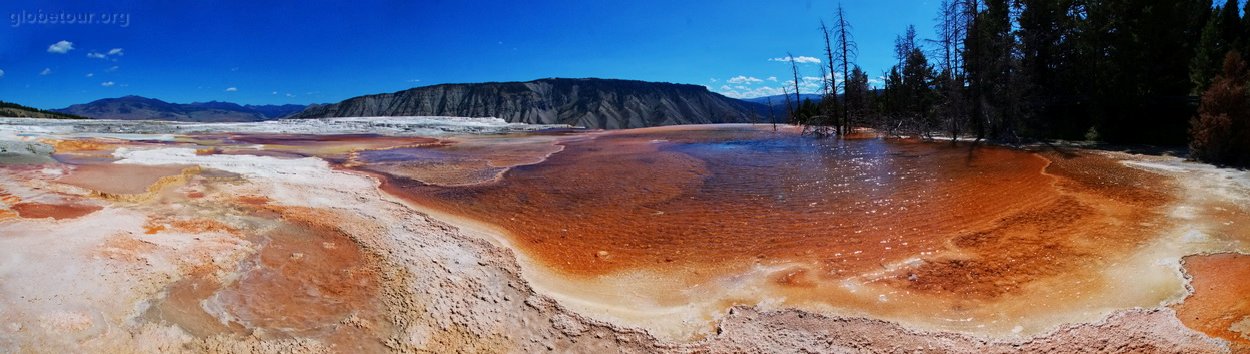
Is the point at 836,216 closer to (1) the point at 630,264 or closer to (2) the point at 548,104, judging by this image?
(1) the point at 630,264

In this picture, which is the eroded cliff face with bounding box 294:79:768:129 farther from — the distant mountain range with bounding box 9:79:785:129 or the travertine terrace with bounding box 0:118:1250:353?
the travertine terrace with bounding box 0:118:1250:353

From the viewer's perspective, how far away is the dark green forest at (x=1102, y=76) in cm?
1060

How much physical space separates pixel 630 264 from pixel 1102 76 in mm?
17414

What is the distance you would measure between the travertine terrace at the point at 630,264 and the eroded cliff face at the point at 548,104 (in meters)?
86.5

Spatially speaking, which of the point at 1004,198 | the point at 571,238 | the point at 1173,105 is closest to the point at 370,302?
the point at 571,238

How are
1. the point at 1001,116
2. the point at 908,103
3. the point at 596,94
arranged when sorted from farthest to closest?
the point at 596,94 < the point at 908,103 < the point at 1001,116

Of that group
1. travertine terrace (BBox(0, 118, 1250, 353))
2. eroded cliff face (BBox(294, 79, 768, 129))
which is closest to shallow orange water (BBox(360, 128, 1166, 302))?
travertine terrace (BBox(0, 118, 1250, 353))

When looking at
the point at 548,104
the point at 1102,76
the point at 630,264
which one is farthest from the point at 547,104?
the point at 630,264

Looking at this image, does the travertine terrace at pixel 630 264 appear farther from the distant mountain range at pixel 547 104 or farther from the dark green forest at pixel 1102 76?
the distant mountain range at pixel 547 104

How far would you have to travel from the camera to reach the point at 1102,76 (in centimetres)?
1540

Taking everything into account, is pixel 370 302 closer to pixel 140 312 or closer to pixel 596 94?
pixel 140 312

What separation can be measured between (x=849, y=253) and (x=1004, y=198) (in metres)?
4.12

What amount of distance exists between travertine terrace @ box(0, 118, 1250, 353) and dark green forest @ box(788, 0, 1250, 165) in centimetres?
232

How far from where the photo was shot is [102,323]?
371 centimetres
